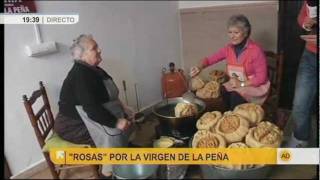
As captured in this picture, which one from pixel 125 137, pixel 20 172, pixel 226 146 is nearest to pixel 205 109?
pixel 226 146

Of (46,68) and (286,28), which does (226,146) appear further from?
(46,68)

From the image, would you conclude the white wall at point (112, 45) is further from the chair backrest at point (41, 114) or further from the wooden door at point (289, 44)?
the wooden door at point (289, 44)

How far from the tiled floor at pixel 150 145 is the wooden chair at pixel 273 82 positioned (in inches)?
10.0

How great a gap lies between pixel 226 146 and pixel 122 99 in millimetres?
243

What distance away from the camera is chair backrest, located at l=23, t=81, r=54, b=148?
0.63 meters

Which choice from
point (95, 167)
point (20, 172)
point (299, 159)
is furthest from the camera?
point (20, 172)

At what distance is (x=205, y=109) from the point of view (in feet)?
2.11

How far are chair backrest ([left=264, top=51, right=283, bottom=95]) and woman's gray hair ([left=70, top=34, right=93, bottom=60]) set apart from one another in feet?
1.25

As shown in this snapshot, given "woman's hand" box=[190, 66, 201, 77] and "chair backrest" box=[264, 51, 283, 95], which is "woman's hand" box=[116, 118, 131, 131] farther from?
"chair backrest" box=[264, 51, 283, 95]

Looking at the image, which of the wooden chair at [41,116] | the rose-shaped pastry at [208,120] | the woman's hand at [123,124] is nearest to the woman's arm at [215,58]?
the rose-shaped pastry at [208,120]

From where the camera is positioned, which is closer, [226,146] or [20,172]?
[226,146]

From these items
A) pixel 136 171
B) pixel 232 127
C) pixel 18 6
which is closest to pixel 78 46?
pixel 18 6

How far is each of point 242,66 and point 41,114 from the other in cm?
44

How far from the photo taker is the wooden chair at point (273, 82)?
0.64m
